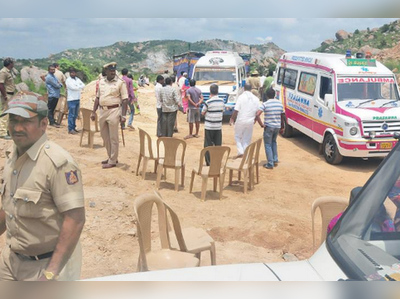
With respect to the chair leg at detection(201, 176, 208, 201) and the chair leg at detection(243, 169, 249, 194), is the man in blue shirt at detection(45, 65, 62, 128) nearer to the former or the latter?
the chair leg at detection(201, 176, 208, 201)

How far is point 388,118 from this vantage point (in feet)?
32.0

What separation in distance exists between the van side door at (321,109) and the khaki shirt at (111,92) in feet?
16.6

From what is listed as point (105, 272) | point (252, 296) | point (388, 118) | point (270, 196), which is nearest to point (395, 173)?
point (252, 296)

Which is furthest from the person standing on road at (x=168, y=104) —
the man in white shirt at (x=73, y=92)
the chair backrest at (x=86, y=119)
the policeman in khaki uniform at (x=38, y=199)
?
the policeman in khaki uniform at (x=38, y=199)

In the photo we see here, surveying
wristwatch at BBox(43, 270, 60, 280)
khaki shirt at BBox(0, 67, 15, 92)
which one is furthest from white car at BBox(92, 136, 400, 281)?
khaki shirt at BBox(0, 67, 15, 92)

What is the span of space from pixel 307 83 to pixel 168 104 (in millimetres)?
3867

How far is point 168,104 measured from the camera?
1122cm

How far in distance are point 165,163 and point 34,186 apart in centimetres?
540

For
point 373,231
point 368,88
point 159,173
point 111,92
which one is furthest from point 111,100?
point 373,231

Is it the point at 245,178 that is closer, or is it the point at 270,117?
the point at 245,178

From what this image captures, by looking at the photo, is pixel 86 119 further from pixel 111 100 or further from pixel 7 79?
Answer: pixel 111 100

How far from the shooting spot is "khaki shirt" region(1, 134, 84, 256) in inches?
103

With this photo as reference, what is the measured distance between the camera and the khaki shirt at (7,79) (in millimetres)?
9969

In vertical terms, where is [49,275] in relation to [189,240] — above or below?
above
